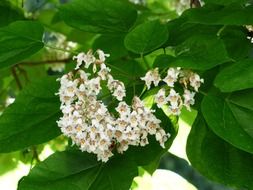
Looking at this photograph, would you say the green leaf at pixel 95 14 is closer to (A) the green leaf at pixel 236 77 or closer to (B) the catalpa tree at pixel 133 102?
(B) the catalpa tree at pixel 133 102

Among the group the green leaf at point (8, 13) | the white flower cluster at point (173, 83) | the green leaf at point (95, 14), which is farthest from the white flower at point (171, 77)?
the green leaf at point (8, 13)

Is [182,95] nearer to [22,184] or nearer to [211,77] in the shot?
[211,77]

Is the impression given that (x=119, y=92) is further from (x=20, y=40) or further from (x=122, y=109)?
(x=20, y=40)

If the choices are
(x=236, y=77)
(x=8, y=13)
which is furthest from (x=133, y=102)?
(x=8, y=13)

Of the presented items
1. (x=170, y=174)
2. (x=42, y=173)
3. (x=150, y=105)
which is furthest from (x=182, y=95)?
(x=170, y=174)

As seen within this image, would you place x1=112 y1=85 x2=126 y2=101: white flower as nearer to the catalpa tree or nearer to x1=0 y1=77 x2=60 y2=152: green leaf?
the catalpa tree

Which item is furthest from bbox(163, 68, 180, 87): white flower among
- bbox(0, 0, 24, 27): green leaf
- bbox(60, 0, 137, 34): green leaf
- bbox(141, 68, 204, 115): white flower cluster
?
bbox(0, 0, 24, 27): green leaf
